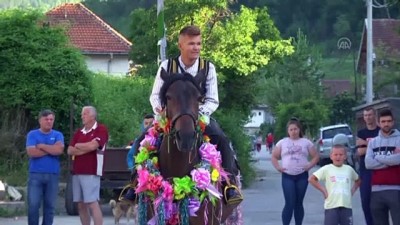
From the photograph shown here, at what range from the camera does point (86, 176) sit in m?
15.2

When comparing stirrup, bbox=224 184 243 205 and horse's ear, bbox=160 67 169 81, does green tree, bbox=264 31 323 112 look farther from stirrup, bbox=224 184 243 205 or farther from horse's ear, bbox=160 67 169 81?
horse's ear, bbox=160 67 169 81

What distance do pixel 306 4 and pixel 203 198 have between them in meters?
105

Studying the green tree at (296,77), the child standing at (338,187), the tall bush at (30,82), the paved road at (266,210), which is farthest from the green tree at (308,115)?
the child standing at (338,187)

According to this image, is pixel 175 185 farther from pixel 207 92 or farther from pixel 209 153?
pixel 207 92

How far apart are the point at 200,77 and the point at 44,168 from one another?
21.1 feet

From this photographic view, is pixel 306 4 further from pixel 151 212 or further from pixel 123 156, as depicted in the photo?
pixel 151 212

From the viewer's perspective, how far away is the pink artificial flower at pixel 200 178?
9.26 metres

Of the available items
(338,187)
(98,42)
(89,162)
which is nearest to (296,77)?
(98,42)

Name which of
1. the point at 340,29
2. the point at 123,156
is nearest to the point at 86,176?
the point at 123,156

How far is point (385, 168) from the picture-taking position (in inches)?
539

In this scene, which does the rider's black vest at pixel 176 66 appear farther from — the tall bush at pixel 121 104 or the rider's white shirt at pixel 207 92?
the tall bush at pixel 121 104

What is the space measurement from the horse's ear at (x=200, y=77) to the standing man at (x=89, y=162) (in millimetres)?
5785

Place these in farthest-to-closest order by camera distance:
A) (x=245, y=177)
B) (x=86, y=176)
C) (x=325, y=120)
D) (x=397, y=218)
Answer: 1. (x=325, y=120)
2. (x=245, y=177)
3. (x=86, y=176)
4. (x=397, y=218)

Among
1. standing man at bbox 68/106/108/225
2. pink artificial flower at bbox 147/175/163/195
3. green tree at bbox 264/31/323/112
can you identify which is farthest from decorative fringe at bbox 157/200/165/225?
green tree at bbox 264/31/323/112
